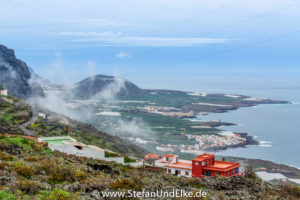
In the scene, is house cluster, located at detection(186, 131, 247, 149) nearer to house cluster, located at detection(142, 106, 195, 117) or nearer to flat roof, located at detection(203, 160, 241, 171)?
flat roof, located at detection(203, 160, 241, 171)

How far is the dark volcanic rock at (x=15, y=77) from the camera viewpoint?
8312 centimetres

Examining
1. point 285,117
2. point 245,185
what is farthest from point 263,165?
point 285,117

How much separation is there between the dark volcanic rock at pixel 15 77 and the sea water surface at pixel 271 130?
46697 millimetres

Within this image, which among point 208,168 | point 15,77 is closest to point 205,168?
point 208,168

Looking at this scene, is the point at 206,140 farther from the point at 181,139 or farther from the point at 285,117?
the point at 285,117

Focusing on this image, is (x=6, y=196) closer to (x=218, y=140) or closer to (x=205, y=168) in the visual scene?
(x=205, y=168)

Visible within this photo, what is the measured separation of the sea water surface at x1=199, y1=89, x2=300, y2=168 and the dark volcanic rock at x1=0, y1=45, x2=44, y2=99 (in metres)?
46.7

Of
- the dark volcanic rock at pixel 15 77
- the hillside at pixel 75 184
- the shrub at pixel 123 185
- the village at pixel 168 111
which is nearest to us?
the hillside at pixel 75 184

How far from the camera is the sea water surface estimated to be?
5441 centimetres

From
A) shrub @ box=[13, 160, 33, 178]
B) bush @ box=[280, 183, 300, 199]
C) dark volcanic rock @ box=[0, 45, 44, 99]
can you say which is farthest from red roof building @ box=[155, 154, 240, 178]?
dark volcanic rock @ box=[0, 45, 44, 99]

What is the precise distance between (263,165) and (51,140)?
29151 millimetres

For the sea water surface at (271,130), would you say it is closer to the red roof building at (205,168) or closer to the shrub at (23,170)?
the red roof building at (205,168)

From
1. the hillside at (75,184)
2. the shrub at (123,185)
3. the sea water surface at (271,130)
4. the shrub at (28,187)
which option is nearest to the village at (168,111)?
the sea water surface at (271,130)

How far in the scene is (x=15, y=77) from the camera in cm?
8700
